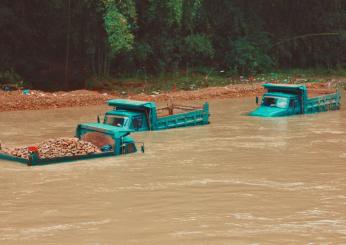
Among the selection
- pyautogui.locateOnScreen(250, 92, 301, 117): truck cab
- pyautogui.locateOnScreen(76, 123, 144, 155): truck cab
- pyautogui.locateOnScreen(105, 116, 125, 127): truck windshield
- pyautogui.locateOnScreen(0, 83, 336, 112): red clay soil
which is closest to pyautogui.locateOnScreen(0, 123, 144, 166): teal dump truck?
pyautogui.locateOnScreen(76, 123, 144, 155): truck cab

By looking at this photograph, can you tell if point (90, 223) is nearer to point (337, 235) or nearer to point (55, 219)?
point (55, 219)

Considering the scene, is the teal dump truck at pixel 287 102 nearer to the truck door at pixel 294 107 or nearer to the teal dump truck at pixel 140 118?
the truck door at pixel 294 107

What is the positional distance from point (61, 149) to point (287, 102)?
14.0m

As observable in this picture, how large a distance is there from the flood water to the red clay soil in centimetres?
941

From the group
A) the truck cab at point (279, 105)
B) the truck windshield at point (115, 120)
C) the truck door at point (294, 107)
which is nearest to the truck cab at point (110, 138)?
the truck windshield at point (115, 120)

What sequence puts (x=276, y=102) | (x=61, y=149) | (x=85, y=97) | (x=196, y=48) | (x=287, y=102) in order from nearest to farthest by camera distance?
(x=61, y=149) < (x=287, y=102) < (x=276, y=102) < (x=85, y=97) < (x=196, y=48)

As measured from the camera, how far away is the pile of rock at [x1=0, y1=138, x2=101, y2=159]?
63.2 ft

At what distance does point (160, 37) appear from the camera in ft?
151

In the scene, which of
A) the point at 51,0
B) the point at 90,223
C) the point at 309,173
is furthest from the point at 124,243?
the point at 51,0

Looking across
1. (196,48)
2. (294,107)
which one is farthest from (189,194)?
(196,48)

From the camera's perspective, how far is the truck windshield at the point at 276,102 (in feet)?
101

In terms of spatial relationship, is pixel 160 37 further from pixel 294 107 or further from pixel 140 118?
pixel 140 118

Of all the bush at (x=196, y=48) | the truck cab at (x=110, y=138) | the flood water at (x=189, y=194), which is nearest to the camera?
the flood water at (x=189, y=194)

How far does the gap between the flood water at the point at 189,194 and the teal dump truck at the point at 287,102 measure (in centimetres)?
568
